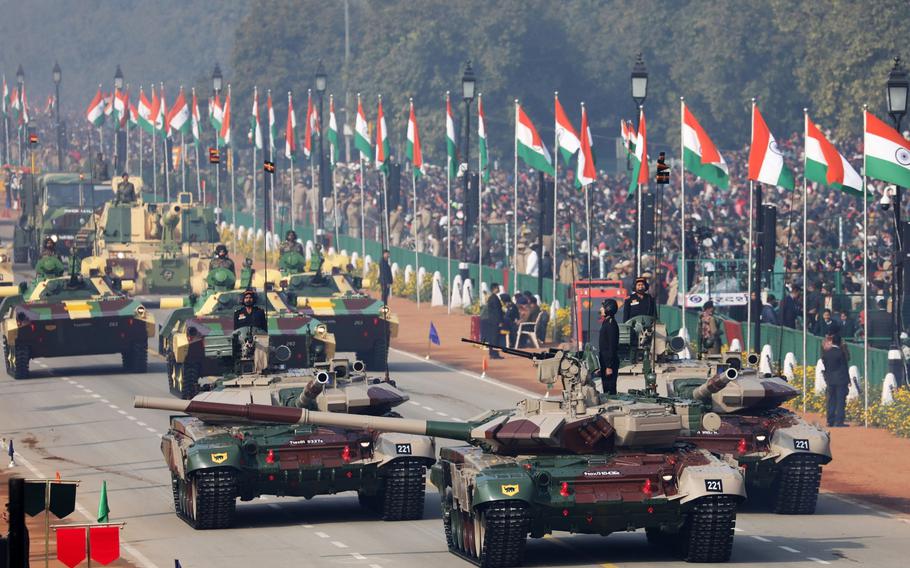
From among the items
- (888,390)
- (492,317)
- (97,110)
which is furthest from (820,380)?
(97,110)

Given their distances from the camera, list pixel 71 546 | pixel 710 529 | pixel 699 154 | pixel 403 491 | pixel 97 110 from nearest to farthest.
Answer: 1. pixel 71 546
2. pixel 710 529
3. pixel 403 491
4. pixel 699 154
5. pixel 97 110

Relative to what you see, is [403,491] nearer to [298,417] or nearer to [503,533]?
[503,533]

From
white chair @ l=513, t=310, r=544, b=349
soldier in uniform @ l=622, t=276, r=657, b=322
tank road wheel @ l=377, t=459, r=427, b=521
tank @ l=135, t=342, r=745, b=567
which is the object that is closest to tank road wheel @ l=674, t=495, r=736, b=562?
tank @ l=135, t=342, r=745, b=567

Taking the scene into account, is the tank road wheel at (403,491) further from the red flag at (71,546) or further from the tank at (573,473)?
the red flag at (71,546)

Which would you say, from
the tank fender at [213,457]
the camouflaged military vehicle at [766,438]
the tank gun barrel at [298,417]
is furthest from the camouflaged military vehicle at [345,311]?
the tank gun barrel at [298,417]

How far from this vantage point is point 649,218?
49469mm

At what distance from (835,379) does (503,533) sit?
14408mm

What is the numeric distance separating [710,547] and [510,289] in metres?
32.1

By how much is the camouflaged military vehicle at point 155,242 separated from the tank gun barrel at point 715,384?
105ft

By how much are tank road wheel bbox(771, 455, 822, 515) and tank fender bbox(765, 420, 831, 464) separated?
0.09 metres

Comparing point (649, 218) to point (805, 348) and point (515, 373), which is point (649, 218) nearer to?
point (515, 373)

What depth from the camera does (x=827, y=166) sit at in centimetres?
4116

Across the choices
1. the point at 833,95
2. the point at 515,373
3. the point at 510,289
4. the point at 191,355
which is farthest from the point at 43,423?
the point at 833,95

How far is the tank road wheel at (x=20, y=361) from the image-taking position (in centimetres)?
4469
